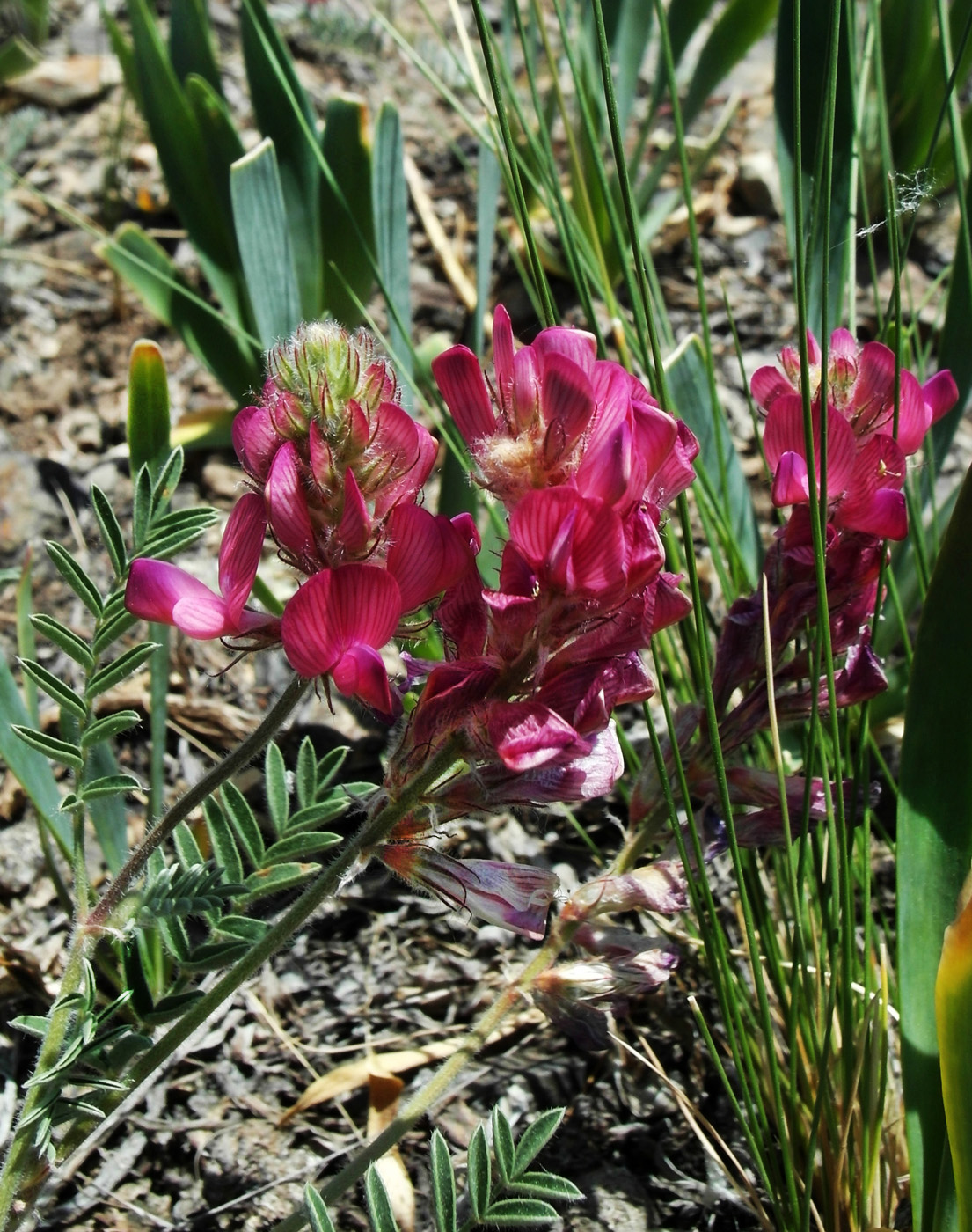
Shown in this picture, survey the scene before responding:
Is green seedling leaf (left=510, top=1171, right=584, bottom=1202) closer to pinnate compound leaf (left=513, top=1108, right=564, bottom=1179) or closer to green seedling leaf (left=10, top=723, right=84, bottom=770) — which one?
pinnate compound leaf (left=513, top=1108, right=564, bottom=1179)

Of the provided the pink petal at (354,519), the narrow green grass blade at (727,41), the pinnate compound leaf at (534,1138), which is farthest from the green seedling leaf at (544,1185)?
the narrow green grass blade at (727,41)

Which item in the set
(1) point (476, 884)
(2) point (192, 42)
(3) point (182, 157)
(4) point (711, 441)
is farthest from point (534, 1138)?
(2) point (192, 42)

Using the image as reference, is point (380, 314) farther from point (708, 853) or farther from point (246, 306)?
point (708, 853)

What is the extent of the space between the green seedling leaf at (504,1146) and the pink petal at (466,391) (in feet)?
2.13

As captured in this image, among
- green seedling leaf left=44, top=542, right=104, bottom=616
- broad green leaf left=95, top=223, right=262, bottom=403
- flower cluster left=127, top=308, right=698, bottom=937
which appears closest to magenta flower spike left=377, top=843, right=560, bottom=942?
flower cluster left=127, top=308, right=698, bottom=937

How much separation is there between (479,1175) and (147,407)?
90 centimetres

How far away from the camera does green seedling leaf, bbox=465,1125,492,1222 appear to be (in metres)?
1.08

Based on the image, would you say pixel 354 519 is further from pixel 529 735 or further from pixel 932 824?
pixel 932 824

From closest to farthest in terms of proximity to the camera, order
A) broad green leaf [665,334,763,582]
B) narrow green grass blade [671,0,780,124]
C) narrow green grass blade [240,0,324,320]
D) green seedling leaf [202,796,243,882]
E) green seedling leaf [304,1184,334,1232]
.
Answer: green seedling leaf [304,1184,334,1232] < green seedling leaf [202,796,243,882] < broad green leaf [665,334,763,582] < narrow green grass blade [240,0,324,320] < narrow green grass blade [671,0,780,124]

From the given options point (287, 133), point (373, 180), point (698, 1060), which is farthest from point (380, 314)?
point (698, 1060)

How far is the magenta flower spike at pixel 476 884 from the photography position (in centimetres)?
104

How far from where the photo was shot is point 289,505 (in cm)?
90

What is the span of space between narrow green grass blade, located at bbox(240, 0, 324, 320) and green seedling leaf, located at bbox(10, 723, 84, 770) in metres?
1.25

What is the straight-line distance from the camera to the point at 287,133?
6.58 ft
